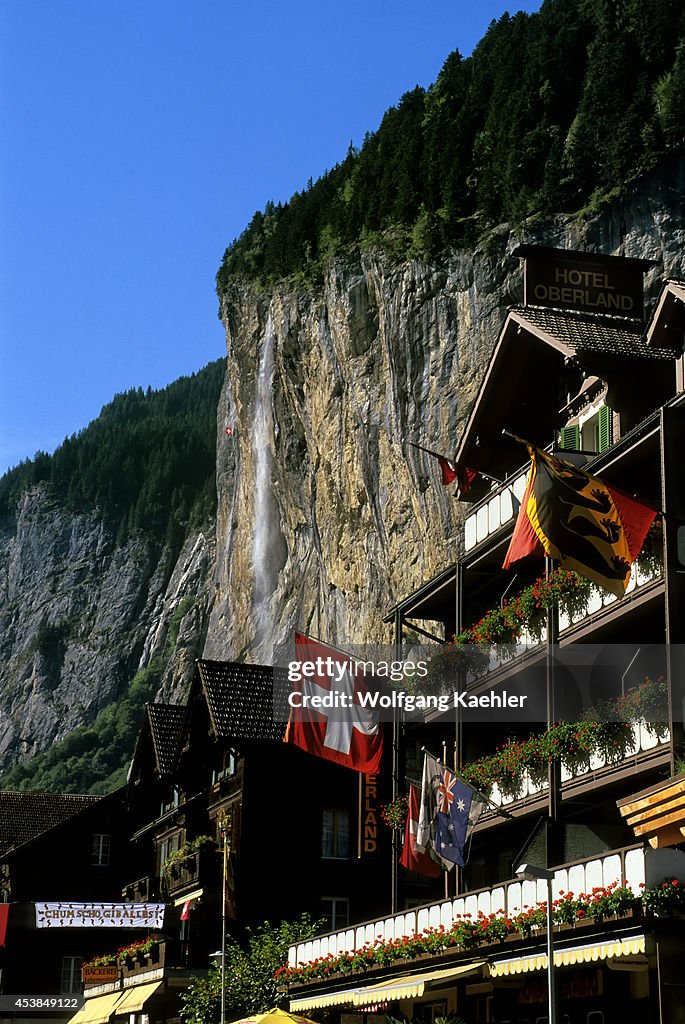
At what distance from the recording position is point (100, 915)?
42188mm

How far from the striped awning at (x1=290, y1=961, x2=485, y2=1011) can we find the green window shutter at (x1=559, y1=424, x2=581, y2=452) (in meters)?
11.9

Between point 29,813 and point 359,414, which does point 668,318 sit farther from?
point 359,414

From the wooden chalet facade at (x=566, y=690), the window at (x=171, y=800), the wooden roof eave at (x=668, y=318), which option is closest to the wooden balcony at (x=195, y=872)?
the window at (x=171, y=800)

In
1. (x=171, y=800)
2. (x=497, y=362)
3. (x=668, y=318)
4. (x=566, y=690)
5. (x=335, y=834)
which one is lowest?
(x=335, y=834)

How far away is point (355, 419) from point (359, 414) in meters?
0.53

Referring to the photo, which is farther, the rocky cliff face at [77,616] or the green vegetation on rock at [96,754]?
the rocky cliff face at [77,616]

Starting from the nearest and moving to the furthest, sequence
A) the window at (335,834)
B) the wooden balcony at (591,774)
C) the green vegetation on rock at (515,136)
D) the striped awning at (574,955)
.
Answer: the striped awning at (574,955) < the wooden balcony at (591,774) < the window at (335,834) < the green vegetation on rock at (515,136)

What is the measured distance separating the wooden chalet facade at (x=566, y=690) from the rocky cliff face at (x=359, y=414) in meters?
23.7

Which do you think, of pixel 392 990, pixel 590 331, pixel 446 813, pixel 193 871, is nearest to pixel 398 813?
pixel 446 813

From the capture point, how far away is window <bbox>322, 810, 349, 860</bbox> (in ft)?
135

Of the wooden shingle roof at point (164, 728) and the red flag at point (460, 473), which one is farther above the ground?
the red flag at point (460, 473)

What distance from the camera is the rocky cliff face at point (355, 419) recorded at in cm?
6481

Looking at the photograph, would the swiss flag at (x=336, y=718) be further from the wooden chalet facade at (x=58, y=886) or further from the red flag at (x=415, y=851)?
the wooden chalet facade at (x=58, y=886)

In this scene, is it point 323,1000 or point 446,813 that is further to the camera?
point 323,1000
